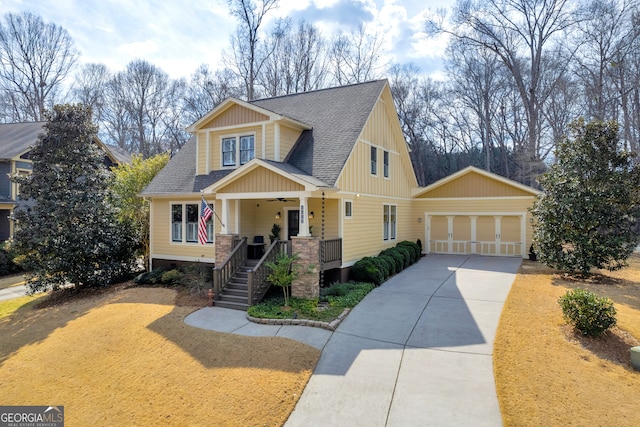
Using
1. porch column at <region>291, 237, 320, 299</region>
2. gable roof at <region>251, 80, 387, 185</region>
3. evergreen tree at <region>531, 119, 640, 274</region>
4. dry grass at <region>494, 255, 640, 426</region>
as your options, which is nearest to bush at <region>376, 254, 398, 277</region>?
porch column at <region>291, 237, 320, 299</region>

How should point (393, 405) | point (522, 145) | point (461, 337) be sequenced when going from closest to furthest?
point (393, 405), point (461, 337), point (522, 145)

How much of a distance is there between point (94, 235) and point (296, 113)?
953 cm

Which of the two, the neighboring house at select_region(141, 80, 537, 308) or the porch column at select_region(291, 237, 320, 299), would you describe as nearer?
the porch column at select_region(291, 237, 320, 299)

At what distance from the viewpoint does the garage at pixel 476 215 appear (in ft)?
59.1

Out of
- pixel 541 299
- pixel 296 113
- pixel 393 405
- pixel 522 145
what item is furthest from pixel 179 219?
pixel 522 145

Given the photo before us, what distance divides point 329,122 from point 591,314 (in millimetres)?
10705

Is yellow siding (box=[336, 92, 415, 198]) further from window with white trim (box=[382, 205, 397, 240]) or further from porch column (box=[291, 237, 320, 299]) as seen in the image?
porch column (box=[291, 237, 320, 299])

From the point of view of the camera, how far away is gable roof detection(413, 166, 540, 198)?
17.7 meters

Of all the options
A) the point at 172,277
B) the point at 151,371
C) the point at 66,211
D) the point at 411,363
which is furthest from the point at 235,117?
the point at 411,363

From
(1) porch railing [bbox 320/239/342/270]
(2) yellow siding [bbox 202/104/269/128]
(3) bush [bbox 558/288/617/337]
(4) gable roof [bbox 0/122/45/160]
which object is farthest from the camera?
(4) gable roof [bbox 0/122/45/160]

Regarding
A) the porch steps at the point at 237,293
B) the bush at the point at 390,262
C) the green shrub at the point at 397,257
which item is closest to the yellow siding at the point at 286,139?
the porch steps at the point at 237,293

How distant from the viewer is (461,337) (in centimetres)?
810

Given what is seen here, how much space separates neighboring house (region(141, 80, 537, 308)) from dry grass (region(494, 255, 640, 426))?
5560 mm

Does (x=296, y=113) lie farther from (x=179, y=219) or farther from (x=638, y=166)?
(x=638, y=166)
